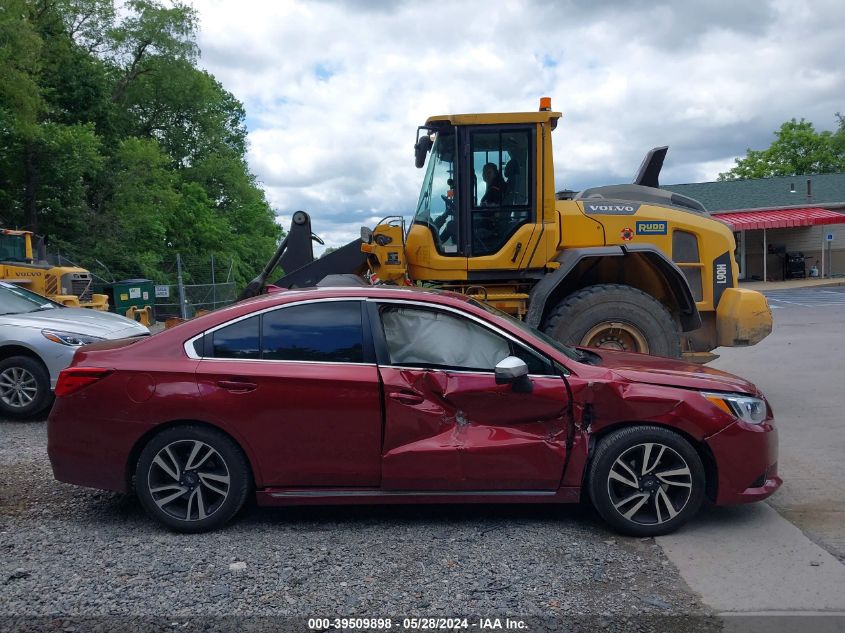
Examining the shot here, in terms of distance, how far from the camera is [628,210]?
7699mm

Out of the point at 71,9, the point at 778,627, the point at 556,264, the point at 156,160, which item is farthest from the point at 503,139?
the point at 71,9

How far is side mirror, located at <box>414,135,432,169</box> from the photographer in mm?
7629

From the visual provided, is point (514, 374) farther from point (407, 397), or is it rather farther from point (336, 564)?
point (336, 564)

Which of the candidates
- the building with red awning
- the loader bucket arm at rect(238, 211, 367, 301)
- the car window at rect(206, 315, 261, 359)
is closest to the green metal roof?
the building with red awning

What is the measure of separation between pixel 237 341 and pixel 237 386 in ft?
1.05

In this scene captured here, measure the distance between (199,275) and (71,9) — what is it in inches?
496

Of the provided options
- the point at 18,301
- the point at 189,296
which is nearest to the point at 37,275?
the point at 18,301

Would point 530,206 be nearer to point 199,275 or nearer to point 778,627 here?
point 778,627

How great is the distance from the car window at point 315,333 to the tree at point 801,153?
193 ft

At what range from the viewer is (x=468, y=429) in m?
4.29

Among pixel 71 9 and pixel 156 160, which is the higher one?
pixel 71 9

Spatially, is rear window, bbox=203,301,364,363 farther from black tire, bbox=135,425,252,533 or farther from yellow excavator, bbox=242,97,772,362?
yellow excavator, bbox=242,97,772,362

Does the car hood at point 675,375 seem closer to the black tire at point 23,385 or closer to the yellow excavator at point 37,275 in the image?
the black tire at point 23,385

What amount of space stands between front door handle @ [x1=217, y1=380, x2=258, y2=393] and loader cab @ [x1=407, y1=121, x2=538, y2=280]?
377 centimetres
